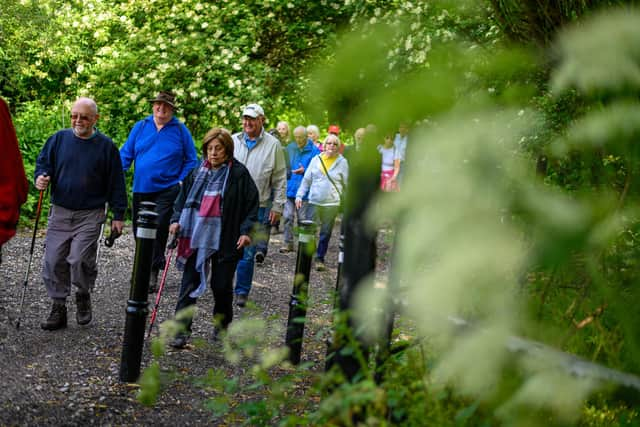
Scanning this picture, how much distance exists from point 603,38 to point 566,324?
67.3 inches

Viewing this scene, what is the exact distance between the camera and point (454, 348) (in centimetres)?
127

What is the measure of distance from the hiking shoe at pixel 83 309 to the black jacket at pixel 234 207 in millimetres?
1008

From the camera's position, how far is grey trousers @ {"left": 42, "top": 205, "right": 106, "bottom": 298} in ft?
22.5

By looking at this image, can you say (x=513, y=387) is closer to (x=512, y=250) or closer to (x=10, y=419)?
(x=512, y=250)

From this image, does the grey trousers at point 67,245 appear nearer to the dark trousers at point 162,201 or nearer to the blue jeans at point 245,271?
the dark trousers at point 162,201

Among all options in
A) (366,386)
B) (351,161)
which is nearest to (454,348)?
(351,161)

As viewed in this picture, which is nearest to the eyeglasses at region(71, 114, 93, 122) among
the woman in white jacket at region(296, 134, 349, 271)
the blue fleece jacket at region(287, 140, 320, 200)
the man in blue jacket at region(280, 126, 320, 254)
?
the woman in white jacket at region(296, 134, 349, 271)

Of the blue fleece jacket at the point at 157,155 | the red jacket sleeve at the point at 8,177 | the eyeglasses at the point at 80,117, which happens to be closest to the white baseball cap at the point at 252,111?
the blue fleece jacket at the point at 157,155

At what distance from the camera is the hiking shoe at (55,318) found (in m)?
6.86

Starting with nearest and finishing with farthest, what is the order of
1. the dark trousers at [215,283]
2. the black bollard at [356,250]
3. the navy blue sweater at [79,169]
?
1. the black bollard at [356,250]
2. the dark trousers at [215,283]
3. the navy blue sweater at [79,169]

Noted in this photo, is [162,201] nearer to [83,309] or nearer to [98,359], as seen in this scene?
[83,309]

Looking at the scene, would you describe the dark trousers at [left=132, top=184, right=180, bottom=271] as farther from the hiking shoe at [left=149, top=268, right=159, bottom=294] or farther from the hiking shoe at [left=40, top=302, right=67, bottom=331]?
the hiking shoe at [left=40, top=302, right=67, bottom=331]

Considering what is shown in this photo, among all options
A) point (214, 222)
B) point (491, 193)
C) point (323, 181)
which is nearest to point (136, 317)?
point (214, 222)

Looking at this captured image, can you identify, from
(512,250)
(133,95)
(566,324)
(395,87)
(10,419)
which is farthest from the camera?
(133,95)
